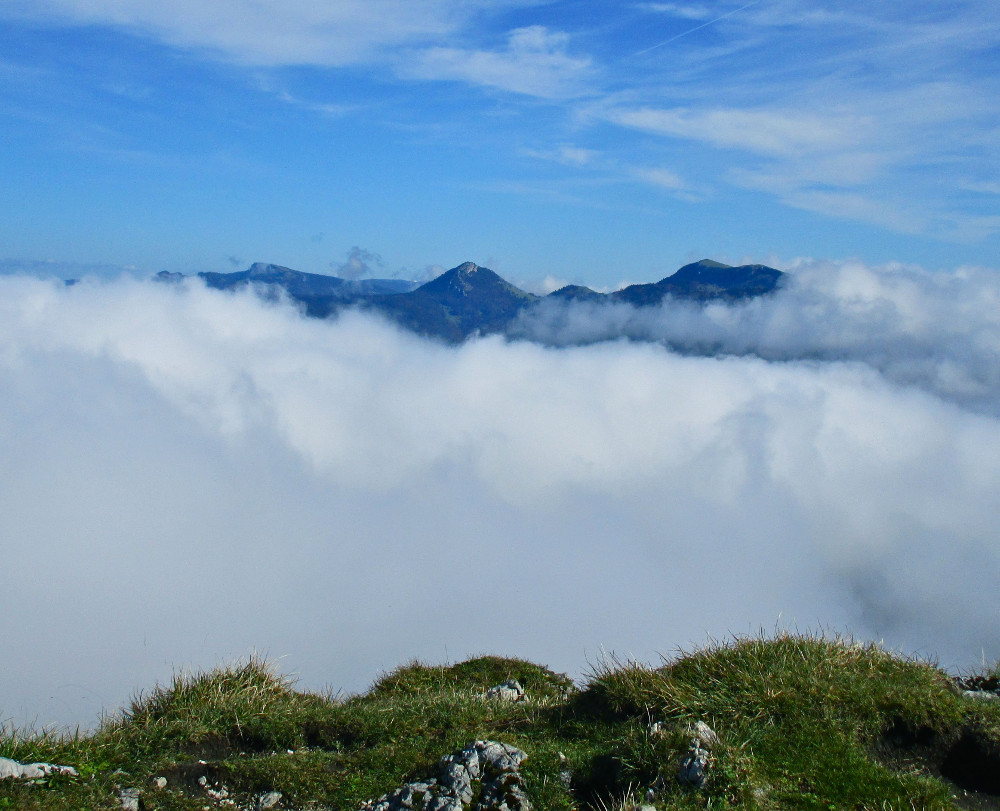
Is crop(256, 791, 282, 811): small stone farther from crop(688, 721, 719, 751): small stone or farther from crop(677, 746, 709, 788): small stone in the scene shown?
crop(688, 721, 719, 751): small stone

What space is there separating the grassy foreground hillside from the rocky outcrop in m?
0.16

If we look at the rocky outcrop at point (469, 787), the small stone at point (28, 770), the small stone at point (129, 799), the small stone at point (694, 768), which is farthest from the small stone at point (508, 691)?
the small stone at point (28, 770)

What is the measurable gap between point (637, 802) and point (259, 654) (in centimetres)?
686

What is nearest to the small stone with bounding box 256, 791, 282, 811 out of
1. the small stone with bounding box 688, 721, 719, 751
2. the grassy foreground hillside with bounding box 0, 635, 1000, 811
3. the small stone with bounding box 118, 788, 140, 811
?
the grassy foreground hillside with bounding box 0, 635, 1000, 811

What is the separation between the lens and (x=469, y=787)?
7309 millimetres

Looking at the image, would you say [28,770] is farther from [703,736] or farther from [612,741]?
[703,736]

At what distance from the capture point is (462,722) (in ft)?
31.0

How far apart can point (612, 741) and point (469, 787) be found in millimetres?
1774

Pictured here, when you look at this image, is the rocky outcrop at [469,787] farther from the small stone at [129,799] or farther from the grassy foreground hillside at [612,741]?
the small stone at [129,799]

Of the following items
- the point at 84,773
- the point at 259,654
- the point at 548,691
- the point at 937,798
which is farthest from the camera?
the point at 548,691

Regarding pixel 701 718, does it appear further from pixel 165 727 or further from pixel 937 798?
pixel 165 727

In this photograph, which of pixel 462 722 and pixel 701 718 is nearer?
pixel 701 718

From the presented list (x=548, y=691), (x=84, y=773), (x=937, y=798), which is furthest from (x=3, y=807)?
(x=548, y=691)

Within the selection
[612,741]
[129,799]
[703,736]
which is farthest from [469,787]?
[129,799]
